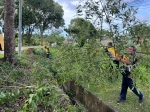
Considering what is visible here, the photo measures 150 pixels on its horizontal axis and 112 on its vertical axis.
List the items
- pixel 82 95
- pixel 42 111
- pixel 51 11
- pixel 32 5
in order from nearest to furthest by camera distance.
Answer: pixel 42 111, pixel 82 95, pixel 32 5, pixel 51 11

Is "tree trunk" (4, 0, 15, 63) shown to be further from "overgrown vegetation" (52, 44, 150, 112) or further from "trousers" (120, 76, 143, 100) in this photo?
"trousers" (120, 76, 143, 100)

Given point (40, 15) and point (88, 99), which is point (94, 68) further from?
point (40, 15)

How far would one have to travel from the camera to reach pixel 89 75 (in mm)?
4223

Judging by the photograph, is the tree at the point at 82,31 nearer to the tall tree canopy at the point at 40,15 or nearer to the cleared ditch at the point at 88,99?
the cleared ditch at the point at 88,99

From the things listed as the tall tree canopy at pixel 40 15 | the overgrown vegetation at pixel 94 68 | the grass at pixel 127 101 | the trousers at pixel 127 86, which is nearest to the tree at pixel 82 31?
the overgrown vegetation at pixel 94 68

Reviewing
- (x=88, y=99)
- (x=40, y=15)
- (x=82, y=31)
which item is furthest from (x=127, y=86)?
(x=40, y=15)

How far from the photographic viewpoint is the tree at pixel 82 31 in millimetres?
4234

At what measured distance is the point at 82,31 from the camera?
436 centimetres

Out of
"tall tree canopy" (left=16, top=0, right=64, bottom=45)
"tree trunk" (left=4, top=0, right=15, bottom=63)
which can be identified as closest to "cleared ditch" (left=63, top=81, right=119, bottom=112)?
"tree trunk" (left=4, top=0, right=15, bottom=63)

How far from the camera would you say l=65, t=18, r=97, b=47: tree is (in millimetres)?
4234

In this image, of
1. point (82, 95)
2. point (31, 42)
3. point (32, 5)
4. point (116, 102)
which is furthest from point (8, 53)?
point (31, 42)

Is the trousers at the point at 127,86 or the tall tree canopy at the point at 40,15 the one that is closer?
the trousers at the point at 127,86

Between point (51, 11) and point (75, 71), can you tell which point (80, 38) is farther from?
point (51, 11)

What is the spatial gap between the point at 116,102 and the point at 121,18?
3032mm
